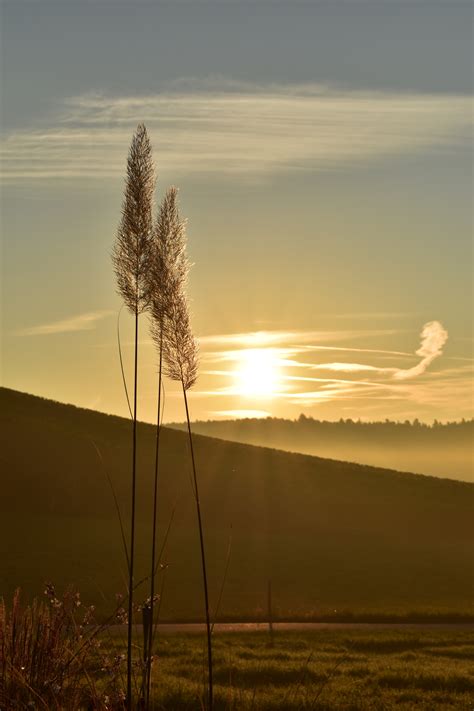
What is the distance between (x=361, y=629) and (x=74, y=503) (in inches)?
1379

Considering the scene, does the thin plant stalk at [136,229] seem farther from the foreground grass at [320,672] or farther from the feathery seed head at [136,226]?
the foreground grass at [320,672]

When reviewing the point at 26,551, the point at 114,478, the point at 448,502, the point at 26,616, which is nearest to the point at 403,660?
the point at 26,616

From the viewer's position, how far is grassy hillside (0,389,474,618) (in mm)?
41375

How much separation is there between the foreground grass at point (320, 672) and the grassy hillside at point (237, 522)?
8.81 m

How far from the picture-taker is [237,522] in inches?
2397

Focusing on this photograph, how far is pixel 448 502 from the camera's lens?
238 feet

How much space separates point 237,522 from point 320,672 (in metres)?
44.6

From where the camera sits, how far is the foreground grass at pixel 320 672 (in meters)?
13.3

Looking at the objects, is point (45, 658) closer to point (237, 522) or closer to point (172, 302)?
point (172, 302)

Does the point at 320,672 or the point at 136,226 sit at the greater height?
the point at 136,226

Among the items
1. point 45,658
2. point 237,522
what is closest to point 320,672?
point 45,658

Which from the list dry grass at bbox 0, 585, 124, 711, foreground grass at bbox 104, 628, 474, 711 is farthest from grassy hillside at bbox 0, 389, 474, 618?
dry grass at bbox 0, 585, 124, 711

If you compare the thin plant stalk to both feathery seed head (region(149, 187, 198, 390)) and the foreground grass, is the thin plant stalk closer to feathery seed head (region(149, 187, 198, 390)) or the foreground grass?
feathery seed head (region(149, 187, 198, 390))

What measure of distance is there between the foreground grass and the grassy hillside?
28.9 feet
